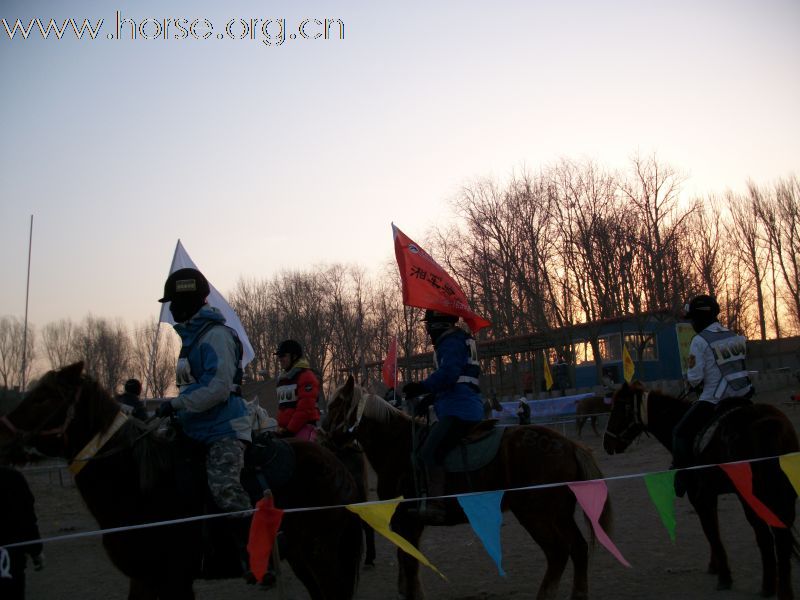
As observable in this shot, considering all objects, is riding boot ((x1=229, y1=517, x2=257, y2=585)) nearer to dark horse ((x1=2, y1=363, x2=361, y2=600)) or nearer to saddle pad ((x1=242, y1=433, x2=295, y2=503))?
dark horse ((x1=2, y1=363, x2=361, y2=600))

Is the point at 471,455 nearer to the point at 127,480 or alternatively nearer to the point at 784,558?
the point at 784,558

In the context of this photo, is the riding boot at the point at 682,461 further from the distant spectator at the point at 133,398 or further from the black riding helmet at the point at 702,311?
the distant spectator at the point at 133,398

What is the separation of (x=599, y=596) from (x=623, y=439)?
1.84m

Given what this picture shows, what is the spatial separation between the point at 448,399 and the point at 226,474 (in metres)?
2.61

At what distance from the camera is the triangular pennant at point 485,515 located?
5.61 meters

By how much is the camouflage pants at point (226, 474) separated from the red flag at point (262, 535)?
0.47 feet

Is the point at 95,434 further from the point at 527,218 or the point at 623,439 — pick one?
the point at 527,218

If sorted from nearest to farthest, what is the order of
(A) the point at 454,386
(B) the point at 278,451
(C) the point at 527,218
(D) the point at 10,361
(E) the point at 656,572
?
1. (B) the point at 278,451
2. (A) the point at 454,386
3. (E) the point at 656,572
4. (C) the point at 527,218
5. (D) the point at 10,361

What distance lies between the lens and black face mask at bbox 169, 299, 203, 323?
5.17 meters

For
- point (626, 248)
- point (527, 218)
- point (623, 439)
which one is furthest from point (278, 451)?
point (527, 218)

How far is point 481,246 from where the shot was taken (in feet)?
143

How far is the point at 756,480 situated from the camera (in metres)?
6.80

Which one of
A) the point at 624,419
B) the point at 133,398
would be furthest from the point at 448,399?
the point at 133,398

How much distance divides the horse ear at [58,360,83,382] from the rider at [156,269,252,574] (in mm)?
561
